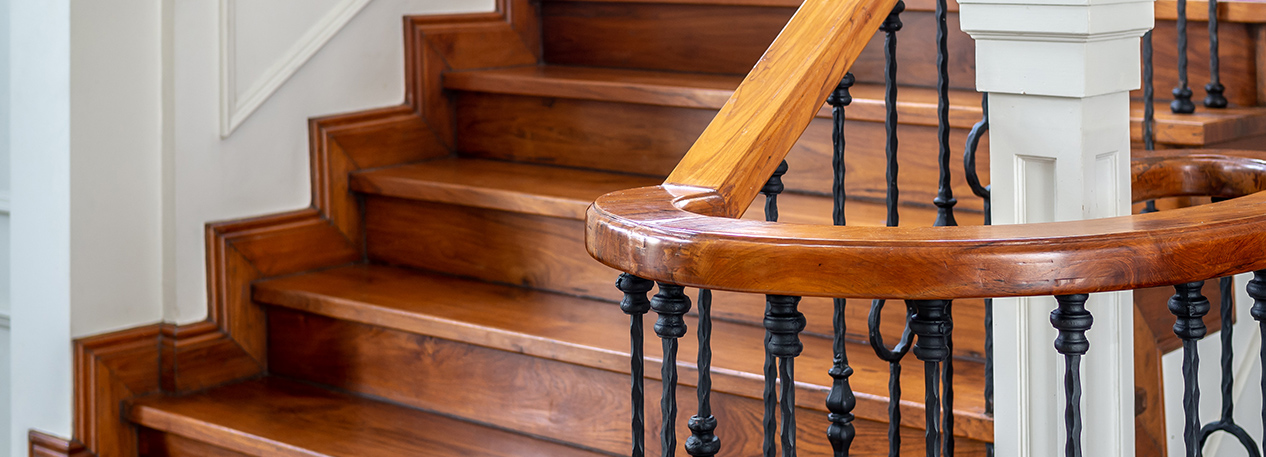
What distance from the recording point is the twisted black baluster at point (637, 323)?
2.84 feet

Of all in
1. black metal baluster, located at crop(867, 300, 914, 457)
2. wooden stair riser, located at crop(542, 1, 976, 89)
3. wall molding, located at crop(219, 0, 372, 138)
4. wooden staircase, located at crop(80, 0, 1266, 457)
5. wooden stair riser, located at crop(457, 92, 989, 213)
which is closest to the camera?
black metal baluster, located at crop(867, 300, 914, 457)

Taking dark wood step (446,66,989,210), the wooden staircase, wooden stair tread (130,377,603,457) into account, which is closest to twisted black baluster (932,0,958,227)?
the wooden staircase

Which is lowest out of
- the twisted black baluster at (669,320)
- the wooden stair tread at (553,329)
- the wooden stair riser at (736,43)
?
the wooden stair tread at (553,329)

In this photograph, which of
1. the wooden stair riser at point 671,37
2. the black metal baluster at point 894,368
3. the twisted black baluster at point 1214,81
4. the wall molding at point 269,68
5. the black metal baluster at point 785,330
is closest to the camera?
the black metal baluster at point 785,330

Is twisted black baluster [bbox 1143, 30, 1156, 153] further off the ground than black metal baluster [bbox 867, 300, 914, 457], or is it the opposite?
twisted black baluster [bbox 1143, 30, 1156, 153]

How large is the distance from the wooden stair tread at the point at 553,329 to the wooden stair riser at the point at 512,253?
0.07 ft

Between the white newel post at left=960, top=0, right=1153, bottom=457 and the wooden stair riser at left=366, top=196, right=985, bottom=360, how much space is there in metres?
0.63

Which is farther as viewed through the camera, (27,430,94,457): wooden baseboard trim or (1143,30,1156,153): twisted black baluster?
(27,430,94,457): wooden baseboard trim

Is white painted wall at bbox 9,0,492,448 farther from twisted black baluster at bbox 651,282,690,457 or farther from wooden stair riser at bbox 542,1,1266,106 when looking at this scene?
twisted black baluster at bbox 651,282,690,457

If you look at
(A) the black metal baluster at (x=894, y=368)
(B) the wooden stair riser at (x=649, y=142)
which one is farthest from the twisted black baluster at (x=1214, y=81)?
(A) the black metal baluster at (x=894, y=368)

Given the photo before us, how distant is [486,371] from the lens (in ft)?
6.33

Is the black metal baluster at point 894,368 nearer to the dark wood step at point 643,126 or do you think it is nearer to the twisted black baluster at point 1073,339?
the twisted black baluster at point 1073,339

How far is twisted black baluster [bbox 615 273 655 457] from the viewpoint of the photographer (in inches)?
34.1

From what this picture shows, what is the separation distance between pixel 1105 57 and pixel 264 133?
5.53ft
